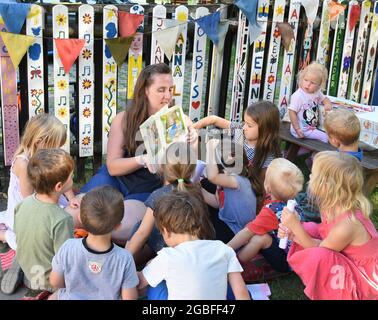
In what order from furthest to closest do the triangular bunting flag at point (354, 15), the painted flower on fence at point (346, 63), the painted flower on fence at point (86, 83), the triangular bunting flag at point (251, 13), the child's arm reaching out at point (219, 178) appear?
the painted flower on fence at point (346, 63)
the triangular bunting flag at point (354, 15)
the triangular bunting flag at point (251, 13)
the painted flower on fence at point (86, 83)
the child's arm reaching out at point (219, 178)

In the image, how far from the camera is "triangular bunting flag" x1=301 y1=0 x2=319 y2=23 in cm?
511

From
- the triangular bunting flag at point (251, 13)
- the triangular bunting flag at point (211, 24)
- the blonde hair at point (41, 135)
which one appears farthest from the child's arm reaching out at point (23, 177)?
the triangular bunting flag at point (251, 13)

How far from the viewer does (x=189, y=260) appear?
2582mm

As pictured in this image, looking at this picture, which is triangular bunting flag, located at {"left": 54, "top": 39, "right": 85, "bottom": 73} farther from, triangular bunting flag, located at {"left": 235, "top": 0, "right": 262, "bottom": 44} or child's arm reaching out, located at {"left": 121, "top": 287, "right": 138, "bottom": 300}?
child's arm reaching out, located at {"left": 121, "top": 287, "right": 138, "bottom": 300}

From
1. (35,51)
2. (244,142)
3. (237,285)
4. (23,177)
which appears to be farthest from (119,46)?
(237,285)

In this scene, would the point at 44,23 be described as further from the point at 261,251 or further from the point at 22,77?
the point at 261,251

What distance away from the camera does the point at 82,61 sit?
14.2 ft

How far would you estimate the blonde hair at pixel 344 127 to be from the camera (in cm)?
379

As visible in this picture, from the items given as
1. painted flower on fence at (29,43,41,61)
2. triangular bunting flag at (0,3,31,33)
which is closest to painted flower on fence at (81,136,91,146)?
painted flower on fence at (29,43,41,61)

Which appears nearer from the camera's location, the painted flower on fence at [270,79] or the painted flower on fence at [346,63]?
the painted flower on fence at [270,79]

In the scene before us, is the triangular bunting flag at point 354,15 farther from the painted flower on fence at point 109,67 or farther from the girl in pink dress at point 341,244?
the girl in pink dress at point 341,244

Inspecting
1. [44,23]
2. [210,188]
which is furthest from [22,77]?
[210,188]

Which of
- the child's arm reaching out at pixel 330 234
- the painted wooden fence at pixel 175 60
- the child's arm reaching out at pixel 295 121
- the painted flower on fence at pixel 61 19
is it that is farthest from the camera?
the child's arm reaching out at pixel 295 121

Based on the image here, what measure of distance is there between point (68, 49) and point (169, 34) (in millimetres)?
876
